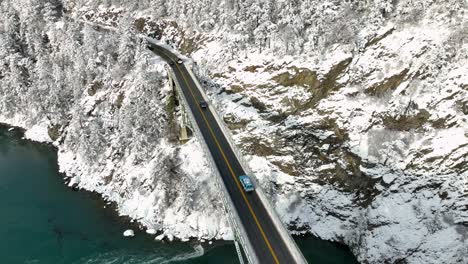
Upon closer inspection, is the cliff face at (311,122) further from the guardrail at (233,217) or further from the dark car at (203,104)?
the guardrail at (233,217)

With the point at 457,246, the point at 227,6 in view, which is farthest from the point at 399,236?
the point at 227,6

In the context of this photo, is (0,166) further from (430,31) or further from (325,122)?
(430,31)

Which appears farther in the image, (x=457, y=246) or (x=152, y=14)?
(x=152, y=14)

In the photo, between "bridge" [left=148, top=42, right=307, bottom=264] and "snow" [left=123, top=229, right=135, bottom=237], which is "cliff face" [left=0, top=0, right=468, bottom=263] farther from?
"bridge" [left=148, top=42, right=307, bottom=264]

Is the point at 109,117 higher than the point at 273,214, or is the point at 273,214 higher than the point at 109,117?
the point at 109,117

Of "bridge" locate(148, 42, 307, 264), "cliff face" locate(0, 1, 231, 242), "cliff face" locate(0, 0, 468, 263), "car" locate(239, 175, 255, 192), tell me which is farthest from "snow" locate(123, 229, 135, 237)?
"car" locate(239, 175, 255, 192)

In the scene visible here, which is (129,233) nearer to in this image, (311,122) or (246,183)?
(246,183)

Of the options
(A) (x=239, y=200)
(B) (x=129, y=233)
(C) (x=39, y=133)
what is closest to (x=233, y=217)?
(A) (x=239, y=200)
